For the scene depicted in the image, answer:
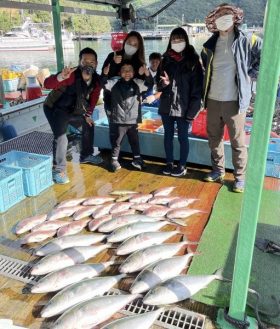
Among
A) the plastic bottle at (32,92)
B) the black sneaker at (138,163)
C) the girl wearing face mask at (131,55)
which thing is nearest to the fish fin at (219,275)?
the black sneaker at (138,163)

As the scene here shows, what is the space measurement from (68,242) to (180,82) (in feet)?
8.07

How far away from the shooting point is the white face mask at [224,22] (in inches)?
140

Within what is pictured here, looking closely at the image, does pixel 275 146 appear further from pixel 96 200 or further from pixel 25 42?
pixel 25 42

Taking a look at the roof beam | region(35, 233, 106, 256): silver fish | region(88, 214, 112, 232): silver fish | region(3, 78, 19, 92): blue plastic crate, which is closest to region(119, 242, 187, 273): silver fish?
region(35, 233, 106, 256): silver fish

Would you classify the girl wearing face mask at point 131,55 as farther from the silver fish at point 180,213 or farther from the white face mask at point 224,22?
the silver fish at point 180,213

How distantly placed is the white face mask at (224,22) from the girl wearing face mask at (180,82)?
0.54 m

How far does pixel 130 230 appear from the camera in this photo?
308 centimetres

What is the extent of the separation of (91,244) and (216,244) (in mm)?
1162

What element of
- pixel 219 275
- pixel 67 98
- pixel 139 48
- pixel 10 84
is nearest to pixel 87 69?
pixel 67 98

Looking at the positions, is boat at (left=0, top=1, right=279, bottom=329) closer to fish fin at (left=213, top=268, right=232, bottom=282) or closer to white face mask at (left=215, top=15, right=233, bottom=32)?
fish fin at (left=213, top=268, right=232, bottom=282)

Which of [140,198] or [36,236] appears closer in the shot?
[36,236]

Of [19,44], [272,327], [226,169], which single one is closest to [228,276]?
[272,327]

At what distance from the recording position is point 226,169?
15.5ft

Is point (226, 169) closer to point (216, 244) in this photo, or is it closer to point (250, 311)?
point (216, 244)
